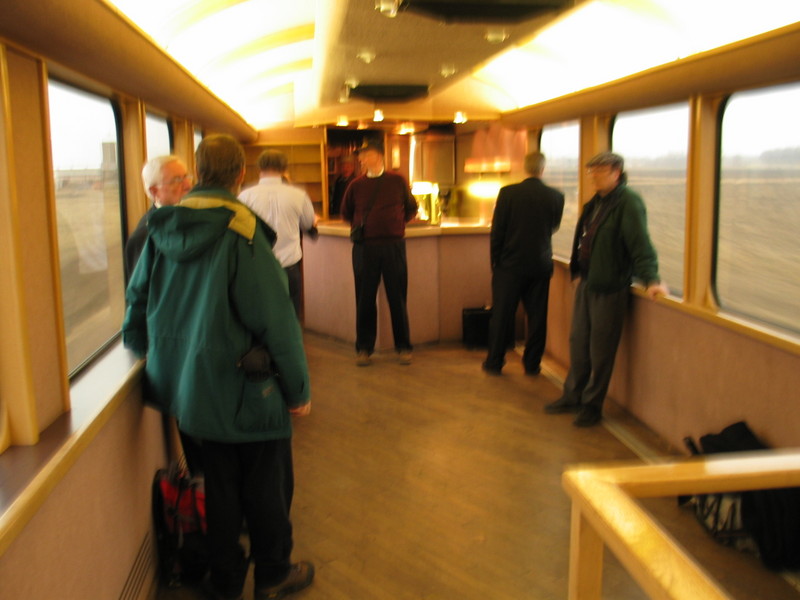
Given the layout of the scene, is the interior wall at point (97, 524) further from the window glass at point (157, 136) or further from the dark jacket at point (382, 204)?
the dark jacket at point (382, 204)

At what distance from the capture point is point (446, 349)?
6867mm

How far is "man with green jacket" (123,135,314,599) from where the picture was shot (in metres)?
2.50

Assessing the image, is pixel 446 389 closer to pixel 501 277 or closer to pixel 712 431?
pixel 501 277

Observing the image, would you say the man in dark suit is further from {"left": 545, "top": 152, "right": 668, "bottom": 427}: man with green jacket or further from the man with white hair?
the man with white hair

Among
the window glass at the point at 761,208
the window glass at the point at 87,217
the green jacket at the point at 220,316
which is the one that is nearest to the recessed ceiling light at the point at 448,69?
the window glass at the point at 761,208

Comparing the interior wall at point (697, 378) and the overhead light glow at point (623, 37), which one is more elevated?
the overhead light glow at point (623, 37)

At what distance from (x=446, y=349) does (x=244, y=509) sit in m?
4.21

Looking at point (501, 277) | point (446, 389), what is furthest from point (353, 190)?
point (446, 389)

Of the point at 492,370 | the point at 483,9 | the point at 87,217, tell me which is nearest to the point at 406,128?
the point at 492,370

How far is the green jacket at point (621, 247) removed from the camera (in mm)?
4293

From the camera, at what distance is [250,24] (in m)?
5.42

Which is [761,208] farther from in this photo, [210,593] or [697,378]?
[210,593]

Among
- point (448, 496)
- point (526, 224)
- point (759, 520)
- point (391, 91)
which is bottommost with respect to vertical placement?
point (448, 496)

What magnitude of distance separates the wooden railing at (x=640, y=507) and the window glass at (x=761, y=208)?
8.64 ft
